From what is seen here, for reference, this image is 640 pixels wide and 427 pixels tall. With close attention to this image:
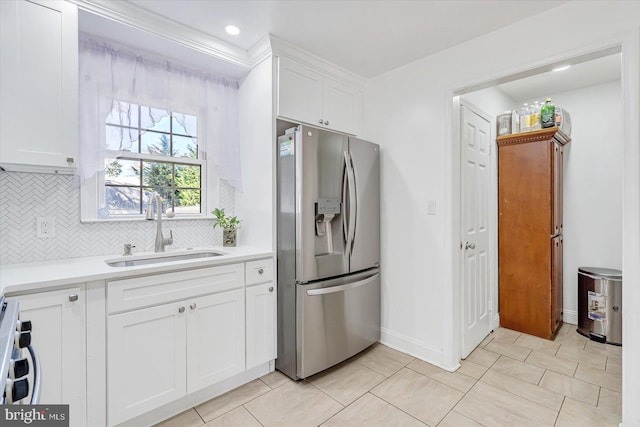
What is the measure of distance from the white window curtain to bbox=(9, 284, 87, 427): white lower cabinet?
0.86 metres

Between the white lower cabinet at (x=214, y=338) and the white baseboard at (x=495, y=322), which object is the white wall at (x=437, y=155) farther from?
the white lower cabinet at (x=214, y=338)

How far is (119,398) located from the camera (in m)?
1.59

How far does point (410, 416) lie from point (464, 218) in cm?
155

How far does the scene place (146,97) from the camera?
2221mm

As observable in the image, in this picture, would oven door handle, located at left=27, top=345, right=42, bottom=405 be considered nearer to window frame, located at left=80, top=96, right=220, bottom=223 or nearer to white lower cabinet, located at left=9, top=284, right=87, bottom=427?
white lower cabinet, located at left=9, top=284, right=87, bottom=427

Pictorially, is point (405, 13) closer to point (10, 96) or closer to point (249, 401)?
point (10, 96)

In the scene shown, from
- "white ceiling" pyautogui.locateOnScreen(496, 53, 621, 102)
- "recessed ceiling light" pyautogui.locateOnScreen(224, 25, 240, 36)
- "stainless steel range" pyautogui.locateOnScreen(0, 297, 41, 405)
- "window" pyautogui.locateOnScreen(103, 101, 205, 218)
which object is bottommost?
"stainless steel range" pyautogui.locateOnScreen(0, 297, 41, 405)

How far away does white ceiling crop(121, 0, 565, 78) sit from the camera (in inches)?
72.9

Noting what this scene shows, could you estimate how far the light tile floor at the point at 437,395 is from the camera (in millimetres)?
1789

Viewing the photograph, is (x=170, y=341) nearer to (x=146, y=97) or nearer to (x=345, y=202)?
(x=345, y=202)

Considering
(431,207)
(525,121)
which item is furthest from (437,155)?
(525,121)

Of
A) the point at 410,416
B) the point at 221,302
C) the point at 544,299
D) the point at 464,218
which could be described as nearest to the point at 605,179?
the point at 544,299

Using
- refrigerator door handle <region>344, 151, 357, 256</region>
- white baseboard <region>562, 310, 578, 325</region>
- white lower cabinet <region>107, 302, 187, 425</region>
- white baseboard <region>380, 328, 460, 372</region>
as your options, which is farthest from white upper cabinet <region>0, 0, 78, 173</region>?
white baseboard <region>562, 310, 578, 325</region>

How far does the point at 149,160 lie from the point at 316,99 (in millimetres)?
1411
